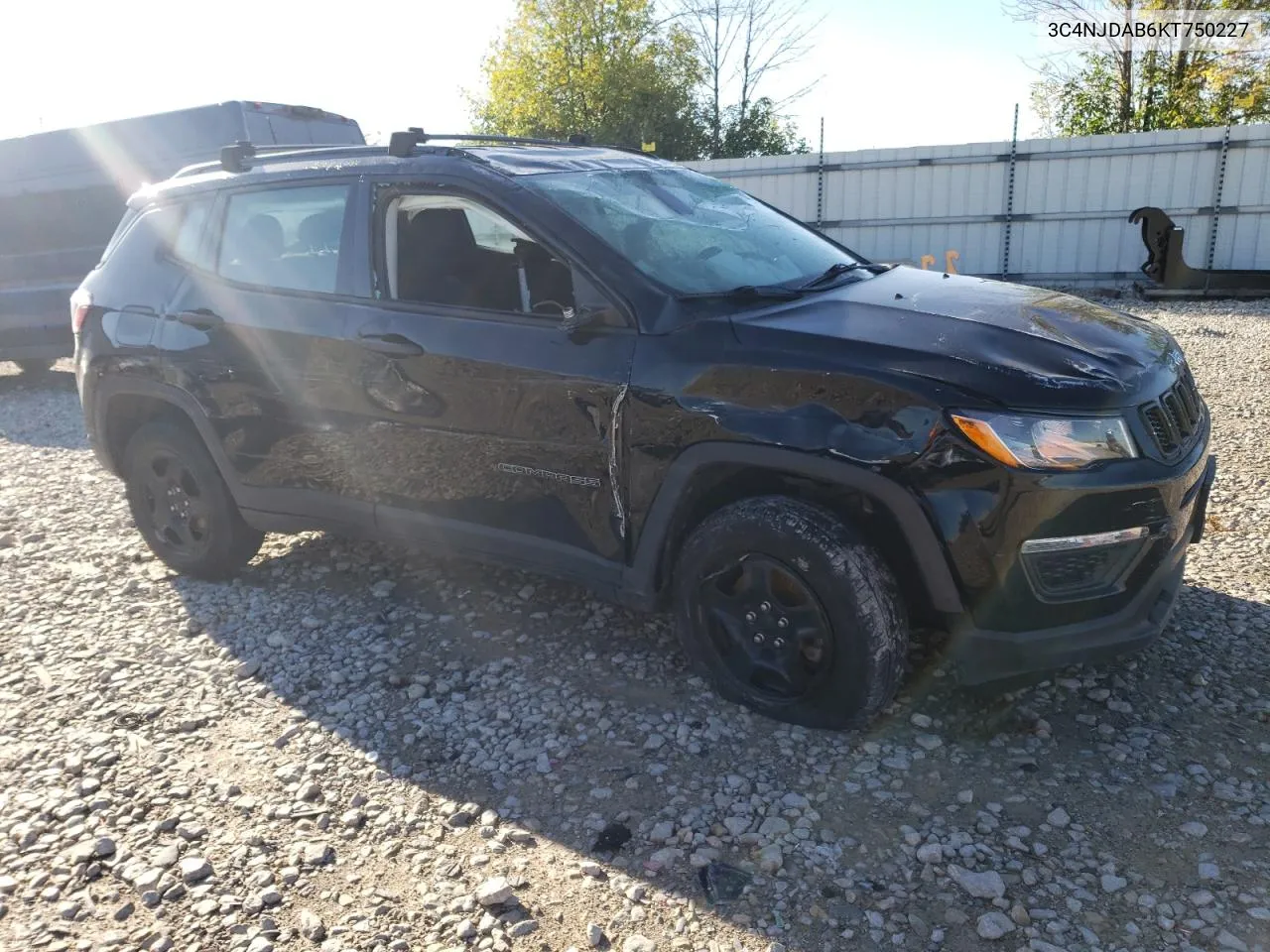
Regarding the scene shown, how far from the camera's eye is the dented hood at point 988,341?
2.62 m

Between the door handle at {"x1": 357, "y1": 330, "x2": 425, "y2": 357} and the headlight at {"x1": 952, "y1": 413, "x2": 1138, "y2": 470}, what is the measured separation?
194 centimetres

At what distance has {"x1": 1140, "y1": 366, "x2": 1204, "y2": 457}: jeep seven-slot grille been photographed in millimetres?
2748

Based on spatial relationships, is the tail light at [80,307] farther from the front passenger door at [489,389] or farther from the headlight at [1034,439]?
the headlight at [1034,439]

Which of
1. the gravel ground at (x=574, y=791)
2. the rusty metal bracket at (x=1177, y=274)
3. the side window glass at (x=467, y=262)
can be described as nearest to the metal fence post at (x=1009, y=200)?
the rusty metal bracket at (x=1177, y=274)

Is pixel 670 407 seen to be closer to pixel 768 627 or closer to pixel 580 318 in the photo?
pixel 580 318

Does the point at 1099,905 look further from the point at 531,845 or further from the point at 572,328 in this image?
the point at 572,328

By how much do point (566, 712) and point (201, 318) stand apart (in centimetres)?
237

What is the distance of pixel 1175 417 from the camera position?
289cm

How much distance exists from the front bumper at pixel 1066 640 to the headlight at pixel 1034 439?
0.48m

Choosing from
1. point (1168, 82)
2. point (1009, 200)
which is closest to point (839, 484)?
point (1009, 200)

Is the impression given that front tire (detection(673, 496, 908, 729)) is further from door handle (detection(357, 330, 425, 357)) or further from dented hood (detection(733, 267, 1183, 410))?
door handle (detection(357, 330, 425, 357))

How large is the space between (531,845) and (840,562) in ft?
3.86

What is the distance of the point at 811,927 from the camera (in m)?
2.29

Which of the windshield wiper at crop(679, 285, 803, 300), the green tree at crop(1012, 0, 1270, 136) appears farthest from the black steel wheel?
the green tree at crop(1012, 0, 1270, 136)
